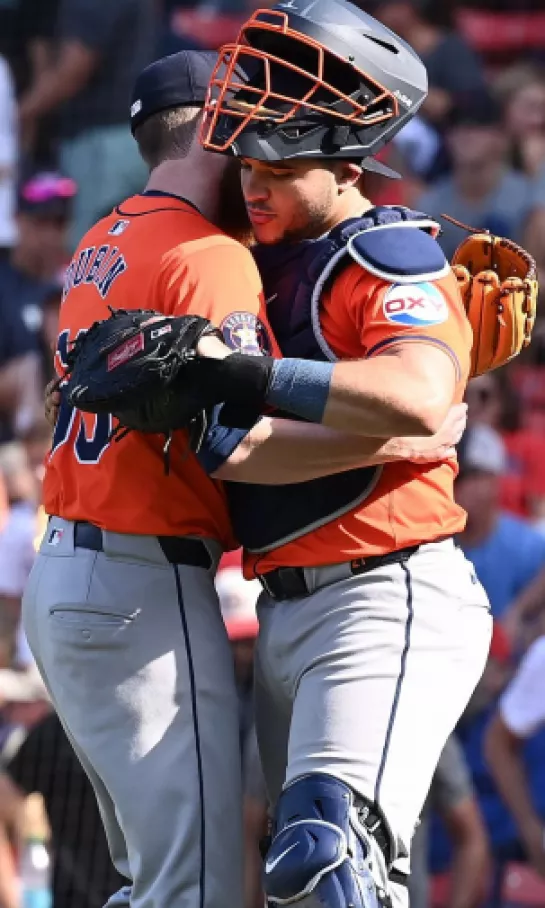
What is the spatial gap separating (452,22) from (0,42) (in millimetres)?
2612

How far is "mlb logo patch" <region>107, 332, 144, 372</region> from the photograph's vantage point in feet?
9.57

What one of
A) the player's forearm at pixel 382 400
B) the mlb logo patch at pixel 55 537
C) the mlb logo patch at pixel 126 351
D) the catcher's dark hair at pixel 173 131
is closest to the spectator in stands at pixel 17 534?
the mlb logo patch at pixel 55 537

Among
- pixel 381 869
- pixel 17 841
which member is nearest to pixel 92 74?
pixel 17 841

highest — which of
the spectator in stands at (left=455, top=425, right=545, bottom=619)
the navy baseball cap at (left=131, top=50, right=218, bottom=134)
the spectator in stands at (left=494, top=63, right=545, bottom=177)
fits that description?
the navy baseball cap at (left=131, top=50, right=218, bottom=134)

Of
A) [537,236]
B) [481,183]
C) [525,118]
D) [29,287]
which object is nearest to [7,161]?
[29,287]

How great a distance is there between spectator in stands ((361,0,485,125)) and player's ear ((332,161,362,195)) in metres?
5.71

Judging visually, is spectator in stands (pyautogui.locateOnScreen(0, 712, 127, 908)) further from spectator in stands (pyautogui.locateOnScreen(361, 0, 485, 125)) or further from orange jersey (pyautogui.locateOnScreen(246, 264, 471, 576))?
spectator in stands (pyautogui.locateOnScreen(361, 0, 485, 125))

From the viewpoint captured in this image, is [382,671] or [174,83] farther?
[174,83]

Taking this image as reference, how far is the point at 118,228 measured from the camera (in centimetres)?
339

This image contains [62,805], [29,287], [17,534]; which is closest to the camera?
[62,805]

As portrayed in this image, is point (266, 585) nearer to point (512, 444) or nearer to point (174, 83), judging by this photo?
point (174, 83)

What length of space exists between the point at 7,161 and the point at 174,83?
5641 millimetres

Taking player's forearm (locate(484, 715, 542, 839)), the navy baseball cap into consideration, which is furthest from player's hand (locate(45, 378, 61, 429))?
player's forearm (locate(484, 715, 542, 839))

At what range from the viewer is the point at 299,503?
3201 millimetres
